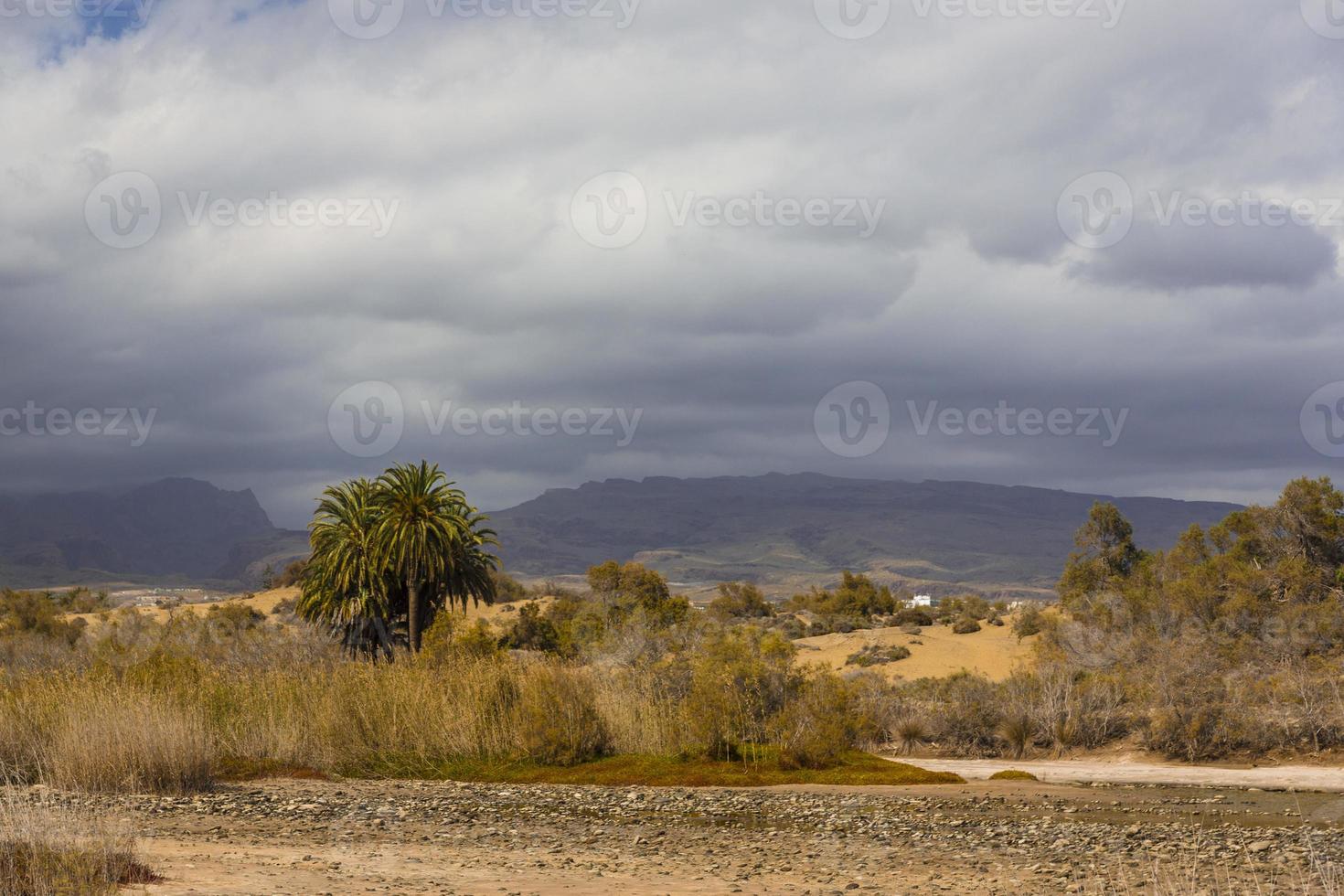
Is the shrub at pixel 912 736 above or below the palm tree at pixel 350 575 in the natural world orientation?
below

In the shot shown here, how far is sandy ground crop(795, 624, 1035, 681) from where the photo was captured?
48.1 metres

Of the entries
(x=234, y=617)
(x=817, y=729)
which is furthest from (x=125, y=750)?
(x=234, y=617)

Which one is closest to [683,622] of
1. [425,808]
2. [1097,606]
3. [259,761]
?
[1097,606]

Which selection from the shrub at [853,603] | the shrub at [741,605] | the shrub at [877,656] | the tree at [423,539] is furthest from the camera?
the shrub at [853,603]

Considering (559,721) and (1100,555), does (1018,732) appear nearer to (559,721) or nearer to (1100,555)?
(559,721)

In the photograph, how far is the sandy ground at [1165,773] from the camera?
927 inches

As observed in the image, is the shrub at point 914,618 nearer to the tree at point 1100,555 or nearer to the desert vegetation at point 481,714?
the tree at point 1100,555

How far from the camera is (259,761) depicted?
25125 mm

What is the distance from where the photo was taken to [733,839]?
17.2 meters

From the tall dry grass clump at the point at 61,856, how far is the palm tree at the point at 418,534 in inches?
979

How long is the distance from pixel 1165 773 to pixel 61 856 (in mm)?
22800

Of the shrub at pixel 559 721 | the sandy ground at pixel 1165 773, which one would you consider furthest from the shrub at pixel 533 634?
the sandy ground at pixel 1165 773

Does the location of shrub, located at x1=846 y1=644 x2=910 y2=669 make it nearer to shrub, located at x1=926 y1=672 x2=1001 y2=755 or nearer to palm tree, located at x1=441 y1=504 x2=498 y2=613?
shrub, located at x1=926 y1=672 x2=1001 y2=755

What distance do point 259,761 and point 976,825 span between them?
15505 millimetres
